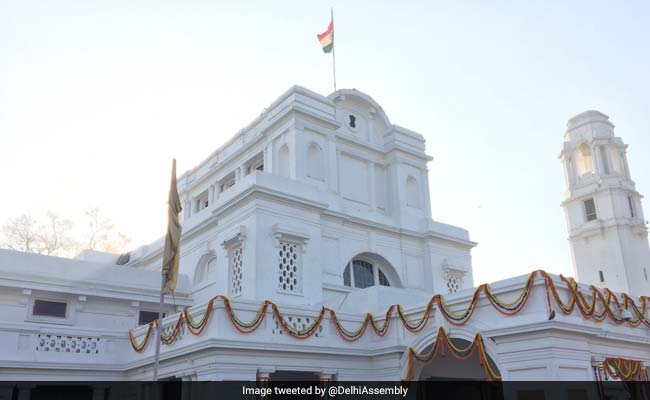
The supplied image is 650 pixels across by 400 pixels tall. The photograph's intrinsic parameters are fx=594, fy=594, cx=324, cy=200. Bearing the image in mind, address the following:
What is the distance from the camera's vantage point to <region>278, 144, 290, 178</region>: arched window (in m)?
26.3

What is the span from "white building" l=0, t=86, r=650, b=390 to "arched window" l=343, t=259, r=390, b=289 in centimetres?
8

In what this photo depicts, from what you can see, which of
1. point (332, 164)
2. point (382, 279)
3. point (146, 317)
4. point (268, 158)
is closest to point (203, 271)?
point (146, 317)

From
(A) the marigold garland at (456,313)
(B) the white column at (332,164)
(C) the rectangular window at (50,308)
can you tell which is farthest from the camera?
(B) the white column at (332,164)

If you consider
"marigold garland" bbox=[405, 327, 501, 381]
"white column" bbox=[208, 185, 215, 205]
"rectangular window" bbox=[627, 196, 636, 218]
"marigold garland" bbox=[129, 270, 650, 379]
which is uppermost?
"rectangular window" bbox=[627, 196, 636, 218]

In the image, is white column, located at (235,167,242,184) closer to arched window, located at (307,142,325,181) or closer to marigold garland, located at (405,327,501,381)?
arched window, located at (307,142,325,181)

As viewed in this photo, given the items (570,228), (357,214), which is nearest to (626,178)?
(570,228)

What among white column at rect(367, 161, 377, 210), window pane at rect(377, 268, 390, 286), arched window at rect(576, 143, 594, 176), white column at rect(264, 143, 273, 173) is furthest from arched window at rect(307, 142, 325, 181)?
arched window at rect(576, 143, 594, 176)

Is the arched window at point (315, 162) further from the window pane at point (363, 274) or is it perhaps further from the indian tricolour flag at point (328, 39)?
the indian tricolour flag at point (328, 39)

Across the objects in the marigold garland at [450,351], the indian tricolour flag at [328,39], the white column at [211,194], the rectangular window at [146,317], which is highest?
the indian tricolour flag at [328,39]

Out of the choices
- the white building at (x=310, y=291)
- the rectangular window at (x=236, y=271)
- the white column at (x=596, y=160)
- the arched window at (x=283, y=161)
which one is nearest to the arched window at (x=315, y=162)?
the white building at (x=310, y=291)

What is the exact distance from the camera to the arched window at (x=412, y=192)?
29.5 metres

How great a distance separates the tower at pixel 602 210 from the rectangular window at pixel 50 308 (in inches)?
1317

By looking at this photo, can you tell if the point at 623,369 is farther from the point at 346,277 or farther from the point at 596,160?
the point at 596,160

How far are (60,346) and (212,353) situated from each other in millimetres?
6261
